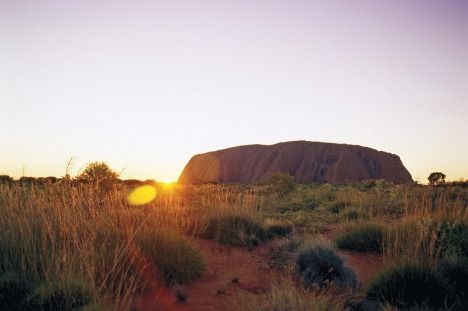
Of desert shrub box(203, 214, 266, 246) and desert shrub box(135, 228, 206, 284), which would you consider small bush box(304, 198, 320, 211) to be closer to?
desert shrub box(203, 214, 266, 246)

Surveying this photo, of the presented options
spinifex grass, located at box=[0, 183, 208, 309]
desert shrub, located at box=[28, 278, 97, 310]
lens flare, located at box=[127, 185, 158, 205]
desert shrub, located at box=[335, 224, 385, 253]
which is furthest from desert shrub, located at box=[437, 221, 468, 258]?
→ lens flare, located at box=[127, 185, 158, 205]

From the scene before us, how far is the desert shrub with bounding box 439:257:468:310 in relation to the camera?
14.1 ft

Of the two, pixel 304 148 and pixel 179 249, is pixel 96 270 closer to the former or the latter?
pixel 179 249

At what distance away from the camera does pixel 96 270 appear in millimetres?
4484

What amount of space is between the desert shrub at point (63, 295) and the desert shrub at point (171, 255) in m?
1.54

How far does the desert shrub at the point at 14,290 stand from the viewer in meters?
3.69

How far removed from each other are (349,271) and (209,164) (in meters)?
86.0

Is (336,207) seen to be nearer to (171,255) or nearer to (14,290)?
(171,255)

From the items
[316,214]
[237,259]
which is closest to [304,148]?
[316,214]

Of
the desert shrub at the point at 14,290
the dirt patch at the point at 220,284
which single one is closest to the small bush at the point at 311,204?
the dirt patch at the point at 220,284

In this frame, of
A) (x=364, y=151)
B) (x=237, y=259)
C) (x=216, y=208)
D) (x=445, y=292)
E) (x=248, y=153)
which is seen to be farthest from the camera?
(x=248, y=153)

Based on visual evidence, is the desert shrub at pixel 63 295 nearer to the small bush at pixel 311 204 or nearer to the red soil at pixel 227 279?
the red soil at pixel 227 279

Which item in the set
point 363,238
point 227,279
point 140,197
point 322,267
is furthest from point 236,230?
point 140,197

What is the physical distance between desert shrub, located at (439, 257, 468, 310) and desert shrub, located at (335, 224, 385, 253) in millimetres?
2319
